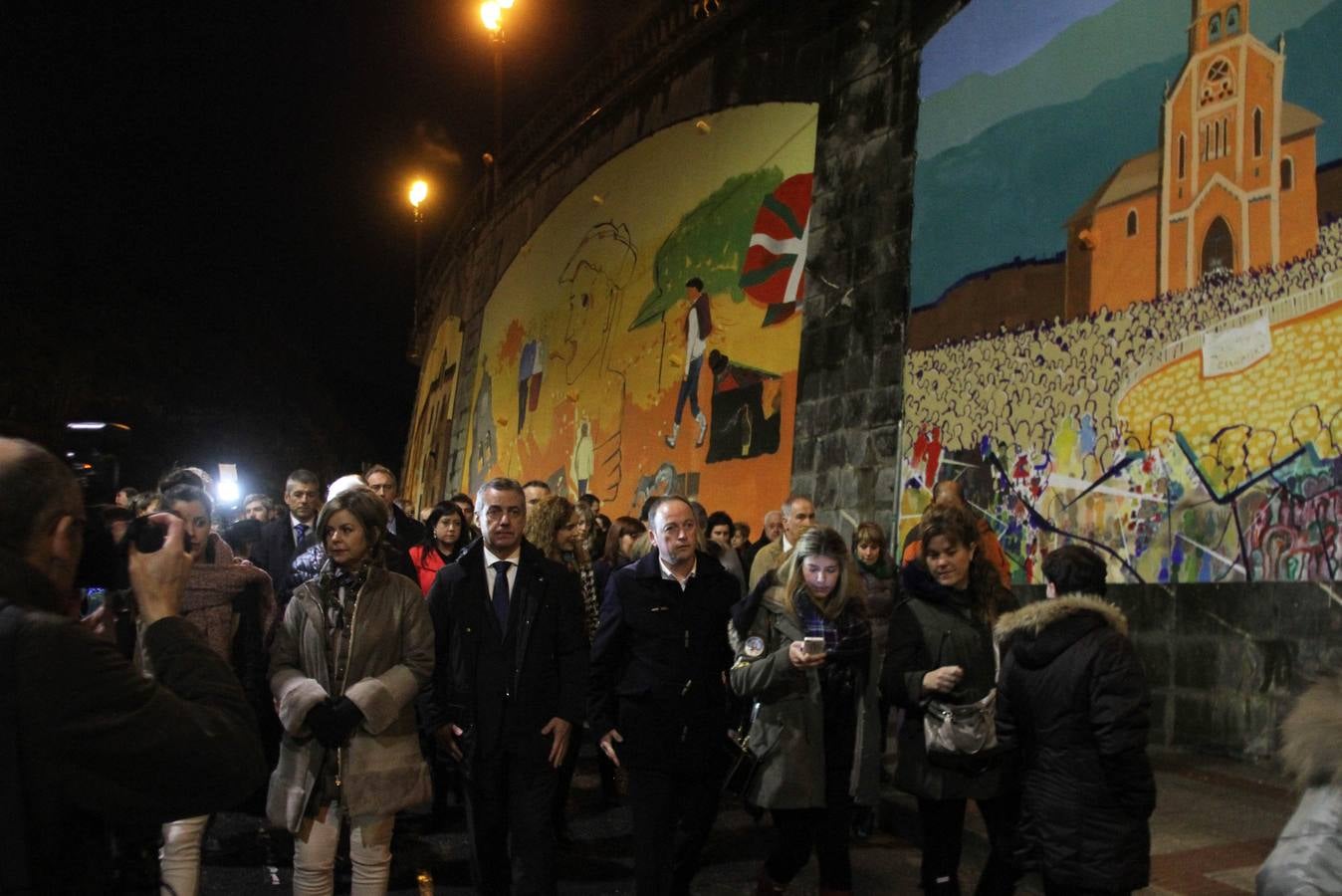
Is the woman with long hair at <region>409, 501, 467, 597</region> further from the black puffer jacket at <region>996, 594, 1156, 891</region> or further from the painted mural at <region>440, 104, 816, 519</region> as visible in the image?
the painted mural at <region>440, 104, 816, 519</region>

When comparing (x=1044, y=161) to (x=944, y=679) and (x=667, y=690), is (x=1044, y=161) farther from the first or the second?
(x=667, y=690)

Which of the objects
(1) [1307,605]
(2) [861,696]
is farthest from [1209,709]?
(2) [861,696]

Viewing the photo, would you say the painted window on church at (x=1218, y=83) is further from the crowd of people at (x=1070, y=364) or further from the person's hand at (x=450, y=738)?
the person's hand at (x=450, y=738)

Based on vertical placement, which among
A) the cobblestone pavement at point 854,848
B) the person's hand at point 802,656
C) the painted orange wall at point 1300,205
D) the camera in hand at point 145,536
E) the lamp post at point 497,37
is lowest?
the cobblestone pavement at point 854,848

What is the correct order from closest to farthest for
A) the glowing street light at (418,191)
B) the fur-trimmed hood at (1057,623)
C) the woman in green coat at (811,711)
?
the fur-trimmed hood at (1057,623)
the woman in green coat at (811,711)
the glowing street light at (418,191)

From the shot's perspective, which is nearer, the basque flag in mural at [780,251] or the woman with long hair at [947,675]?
A: the woman with long hair at [947,675]

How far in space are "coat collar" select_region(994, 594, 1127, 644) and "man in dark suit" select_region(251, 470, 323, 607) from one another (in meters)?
4.76

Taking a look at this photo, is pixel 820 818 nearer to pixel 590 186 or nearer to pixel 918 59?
pixel 918 59

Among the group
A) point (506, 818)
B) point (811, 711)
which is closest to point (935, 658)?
point (811, 711)

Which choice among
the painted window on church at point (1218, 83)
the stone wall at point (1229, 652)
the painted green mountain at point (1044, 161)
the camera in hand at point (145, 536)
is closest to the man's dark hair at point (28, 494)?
the camera in hand at point (145, 536)

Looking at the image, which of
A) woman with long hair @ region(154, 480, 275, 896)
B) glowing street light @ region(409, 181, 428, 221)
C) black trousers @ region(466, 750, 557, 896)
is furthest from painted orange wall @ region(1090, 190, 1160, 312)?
glowing street light @ region(409, 181, 428, 221)

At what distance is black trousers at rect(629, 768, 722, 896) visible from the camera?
15.9ft

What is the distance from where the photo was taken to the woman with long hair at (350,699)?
460 centimetres

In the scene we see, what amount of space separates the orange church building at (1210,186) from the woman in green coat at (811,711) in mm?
5229
